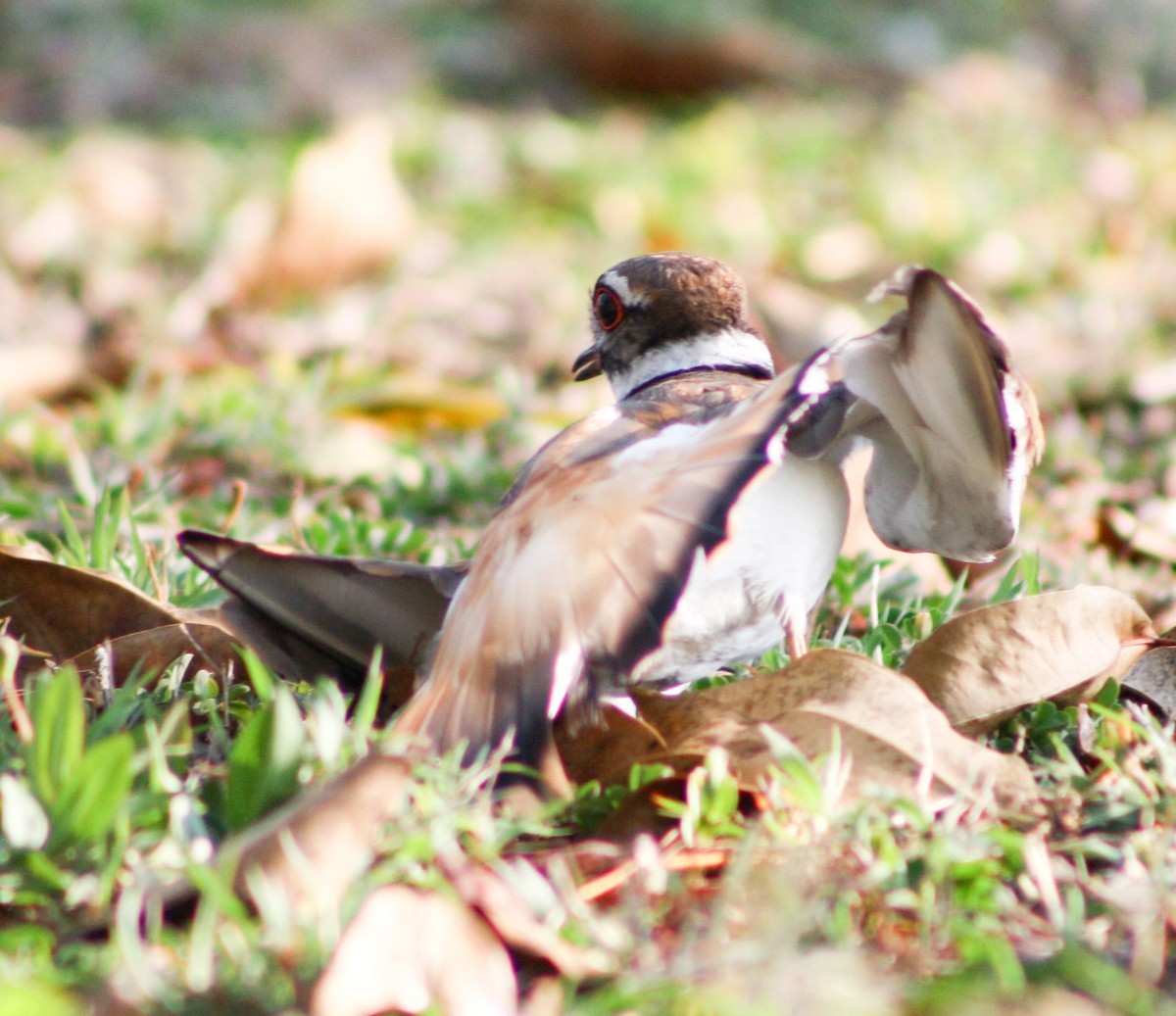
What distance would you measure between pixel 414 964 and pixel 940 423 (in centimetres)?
135

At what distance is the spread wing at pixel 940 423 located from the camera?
7.85ft

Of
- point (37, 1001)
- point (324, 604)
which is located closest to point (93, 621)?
point (324, 604)

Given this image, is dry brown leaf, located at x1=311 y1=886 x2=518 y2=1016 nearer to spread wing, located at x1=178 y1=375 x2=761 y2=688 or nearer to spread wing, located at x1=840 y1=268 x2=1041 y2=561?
spread wing, located at x1=178 y1=375 x2=761 y2=688

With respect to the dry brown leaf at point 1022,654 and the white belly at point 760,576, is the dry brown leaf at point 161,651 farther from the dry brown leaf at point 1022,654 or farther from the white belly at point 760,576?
the dry brown leaf at point 1022,654

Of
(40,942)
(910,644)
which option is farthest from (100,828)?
(910,644)

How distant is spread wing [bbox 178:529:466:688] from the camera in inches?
113

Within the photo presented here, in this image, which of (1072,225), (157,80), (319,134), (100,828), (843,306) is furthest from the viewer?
(157,80)

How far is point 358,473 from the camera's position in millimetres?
4660

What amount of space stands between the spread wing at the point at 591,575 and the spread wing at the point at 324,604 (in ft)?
1.34

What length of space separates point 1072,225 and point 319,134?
523 centimetres

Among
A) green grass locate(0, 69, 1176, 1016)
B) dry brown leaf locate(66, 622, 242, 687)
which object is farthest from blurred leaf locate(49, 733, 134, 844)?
dry brown leaf locate(66, 622, 242, 687)

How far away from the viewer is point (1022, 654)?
2631 mm

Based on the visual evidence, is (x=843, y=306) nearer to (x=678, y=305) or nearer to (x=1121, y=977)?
(x=678, y=305)

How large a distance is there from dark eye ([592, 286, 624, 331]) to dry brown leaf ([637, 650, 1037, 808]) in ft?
4.23
